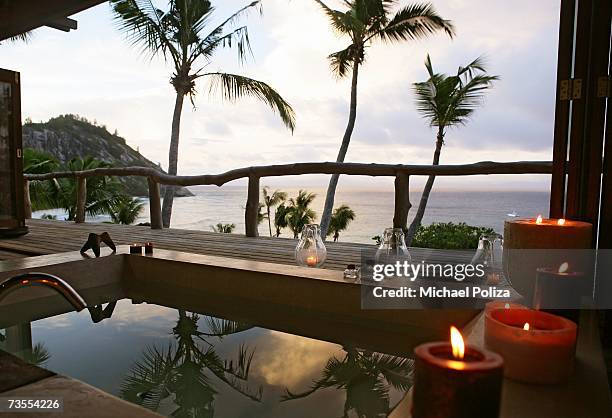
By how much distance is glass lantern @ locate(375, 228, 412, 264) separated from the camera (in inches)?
56.9

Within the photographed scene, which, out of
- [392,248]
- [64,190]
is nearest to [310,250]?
[392,248]

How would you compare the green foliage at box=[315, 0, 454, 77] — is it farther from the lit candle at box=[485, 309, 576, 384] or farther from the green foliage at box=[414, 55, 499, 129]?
the lit candle at box=[485, 309, 576, 384]

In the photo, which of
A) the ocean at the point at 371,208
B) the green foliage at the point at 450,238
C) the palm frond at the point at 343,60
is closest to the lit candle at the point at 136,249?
the green foliage at the point at 450,238

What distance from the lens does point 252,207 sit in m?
4.47

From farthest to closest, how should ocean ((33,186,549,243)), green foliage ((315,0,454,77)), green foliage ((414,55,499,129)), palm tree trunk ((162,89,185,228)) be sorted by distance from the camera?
ocean ((33,186,549,243)) → green foliage ((414,55,499,129)) → green foliage ((315,0,454,77)) → palm tree trunk ((162,89,185,228))

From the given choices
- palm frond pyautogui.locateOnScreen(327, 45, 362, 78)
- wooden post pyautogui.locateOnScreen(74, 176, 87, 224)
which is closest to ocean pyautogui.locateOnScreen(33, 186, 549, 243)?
palm frond pyautogui.locateOnScreen(327, 45, 362, 78)

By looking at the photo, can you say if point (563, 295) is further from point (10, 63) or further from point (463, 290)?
point (10, 63)

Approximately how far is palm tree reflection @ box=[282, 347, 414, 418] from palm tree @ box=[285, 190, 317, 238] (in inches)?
502

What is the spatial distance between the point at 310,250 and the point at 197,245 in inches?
85.6

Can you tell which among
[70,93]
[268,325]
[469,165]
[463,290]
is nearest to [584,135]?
[463,290]

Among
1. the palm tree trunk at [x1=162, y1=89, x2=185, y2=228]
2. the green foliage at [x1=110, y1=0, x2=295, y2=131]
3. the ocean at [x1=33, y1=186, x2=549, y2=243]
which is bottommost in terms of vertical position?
the ocean at [x1=33, y1=186, x2=549, y2=243]

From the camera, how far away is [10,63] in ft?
30.7

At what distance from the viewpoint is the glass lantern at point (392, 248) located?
4.74ft

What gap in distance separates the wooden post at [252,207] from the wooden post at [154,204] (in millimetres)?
1260
